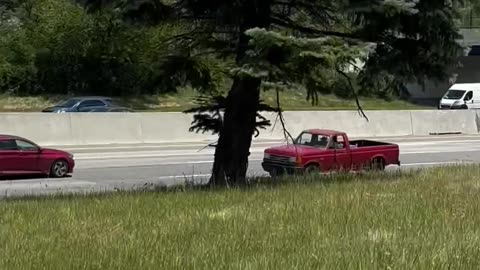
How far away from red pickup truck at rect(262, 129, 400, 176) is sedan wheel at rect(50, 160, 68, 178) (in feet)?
16.6

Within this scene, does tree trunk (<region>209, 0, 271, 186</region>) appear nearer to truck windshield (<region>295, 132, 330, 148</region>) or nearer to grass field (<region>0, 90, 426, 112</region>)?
truck windshield (<region>295, 132, 330, 148</region>)

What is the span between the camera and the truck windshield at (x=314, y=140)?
2022 centimetres

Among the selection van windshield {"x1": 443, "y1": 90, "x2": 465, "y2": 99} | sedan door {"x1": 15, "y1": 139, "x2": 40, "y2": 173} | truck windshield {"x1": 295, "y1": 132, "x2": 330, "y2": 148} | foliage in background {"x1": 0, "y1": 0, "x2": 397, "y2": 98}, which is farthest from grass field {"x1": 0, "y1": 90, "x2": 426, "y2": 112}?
sedan door {"x1": 15, "y1": 139, "x2": 40, "y2": 173}

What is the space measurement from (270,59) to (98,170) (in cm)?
1107

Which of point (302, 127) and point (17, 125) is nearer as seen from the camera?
point (17, 125)

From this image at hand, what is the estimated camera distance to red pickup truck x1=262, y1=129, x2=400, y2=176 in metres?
19.2

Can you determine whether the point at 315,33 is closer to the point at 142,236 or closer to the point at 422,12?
the point at 422,12

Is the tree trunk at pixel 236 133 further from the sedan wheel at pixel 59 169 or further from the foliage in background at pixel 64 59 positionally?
the foliage in background at pixel 64 59

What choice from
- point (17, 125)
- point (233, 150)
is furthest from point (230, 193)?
point (17, 125)

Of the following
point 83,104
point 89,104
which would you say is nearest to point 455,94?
point 89,104

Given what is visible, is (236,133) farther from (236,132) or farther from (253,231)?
(253,231)

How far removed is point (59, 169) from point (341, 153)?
280 inches

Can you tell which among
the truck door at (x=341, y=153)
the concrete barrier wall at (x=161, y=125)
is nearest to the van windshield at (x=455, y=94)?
the concrete barrier wall at (x=161, y=125)

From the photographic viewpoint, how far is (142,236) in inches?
261
